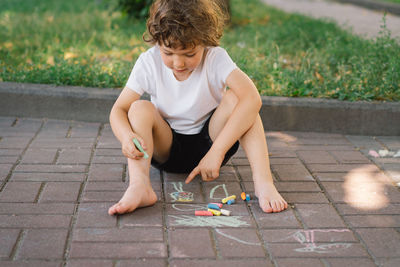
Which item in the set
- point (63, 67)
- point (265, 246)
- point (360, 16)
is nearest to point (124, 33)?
point (63, 67)

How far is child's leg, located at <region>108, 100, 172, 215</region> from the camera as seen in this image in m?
2.53

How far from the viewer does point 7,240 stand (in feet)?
7.31

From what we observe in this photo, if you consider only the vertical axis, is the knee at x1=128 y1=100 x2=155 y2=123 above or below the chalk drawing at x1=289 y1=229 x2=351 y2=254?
above

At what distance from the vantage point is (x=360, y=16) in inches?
423

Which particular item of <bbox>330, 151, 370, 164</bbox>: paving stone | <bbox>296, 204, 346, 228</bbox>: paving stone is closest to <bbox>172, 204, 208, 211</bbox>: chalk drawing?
<bbox>296, 204, 346, 228</bbox>: paving stone

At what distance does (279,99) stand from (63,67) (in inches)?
71.4

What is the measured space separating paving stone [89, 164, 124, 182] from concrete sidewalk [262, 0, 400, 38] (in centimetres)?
517

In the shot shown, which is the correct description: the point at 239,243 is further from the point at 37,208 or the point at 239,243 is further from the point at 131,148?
the point at 37,208

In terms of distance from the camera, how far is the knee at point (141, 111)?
8.94ft

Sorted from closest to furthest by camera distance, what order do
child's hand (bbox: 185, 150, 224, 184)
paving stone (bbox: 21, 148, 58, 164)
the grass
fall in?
1. child's hand (bbox: 185, 150, 224, 184)
2. paving stone (bbox: 21, 148, 58, 164)
3. the grass

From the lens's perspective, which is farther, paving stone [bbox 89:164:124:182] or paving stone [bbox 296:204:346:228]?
paving stone [bbox 89:164:124:182]

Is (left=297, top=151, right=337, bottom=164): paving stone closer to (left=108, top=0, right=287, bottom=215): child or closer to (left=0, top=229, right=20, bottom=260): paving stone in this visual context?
(left=108, top=0, right=287, bottom=215): child

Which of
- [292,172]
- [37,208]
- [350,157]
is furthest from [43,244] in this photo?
[350,157]

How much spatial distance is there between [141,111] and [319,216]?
1.06 metres
